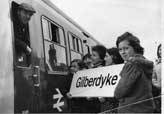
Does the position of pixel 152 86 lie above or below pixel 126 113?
above

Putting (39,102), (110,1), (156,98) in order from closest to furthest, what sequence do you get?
(156,98) < (110,1) < (39,102)

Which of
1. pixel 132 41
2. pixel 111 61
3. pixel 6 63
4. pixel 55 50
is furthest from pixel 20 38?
pixel 132 41

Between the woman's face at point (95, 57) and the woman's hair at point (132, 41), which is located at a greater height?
the woman's hair at point (132, 41)

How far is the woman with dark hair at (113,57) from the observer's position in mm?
2469

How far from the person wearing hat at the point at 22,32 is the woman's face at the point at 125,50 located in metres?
0.78

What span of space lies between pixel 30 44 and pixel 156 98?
3.67ft

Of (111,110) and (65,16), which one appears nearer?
(111,110)

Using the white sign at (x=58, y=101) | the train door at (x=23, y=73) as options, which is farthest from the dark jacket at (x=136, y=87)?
the train door at (x=23, y=73)

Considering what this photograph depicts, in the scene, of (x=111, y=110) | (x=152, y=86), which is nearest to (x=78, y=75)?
(x=111, y=110)

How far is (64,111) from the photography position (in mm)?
2695

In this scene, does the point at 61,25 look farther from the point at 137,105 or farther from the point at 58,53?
the point at 137,105

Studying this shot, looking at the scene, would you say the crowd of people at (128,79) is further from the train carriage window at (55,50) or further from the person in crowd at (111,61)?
the train carriage window at (55,50)

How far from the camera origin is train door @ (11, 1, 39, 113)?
274cm

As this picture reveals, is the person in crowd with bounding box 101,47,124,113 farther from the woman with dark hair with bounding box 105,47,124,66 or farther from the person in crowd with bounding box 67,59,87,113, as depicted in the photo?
the person in crowd with bounding box 67,59,87,113
